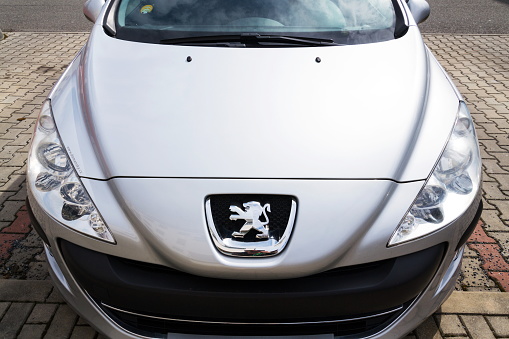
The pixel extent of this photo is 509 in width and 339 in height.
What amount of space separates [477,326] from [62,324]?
1880mm

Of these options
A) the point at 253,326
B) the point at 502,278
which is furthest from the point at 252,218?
the point at 502,278

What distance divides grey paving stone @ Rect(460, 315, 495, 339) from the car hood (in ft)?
2.95

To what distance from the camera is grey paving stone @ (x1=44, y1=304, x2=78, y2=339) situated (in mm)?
2335

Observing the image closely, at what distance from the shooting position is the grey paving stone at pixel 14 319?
7.69 feet

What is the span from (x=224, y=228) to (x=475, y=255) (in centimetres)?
175

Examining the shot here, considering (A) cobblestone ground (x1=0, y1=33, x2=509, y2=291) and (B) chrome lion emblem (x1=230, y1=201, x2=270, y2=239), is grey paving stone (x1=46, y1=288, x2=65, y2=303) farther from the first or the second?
(B) chrome lion emblem (x1=230, y1=201, x2=270, y2=239)

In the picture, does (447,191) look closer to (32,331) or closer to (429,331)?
(429,331)

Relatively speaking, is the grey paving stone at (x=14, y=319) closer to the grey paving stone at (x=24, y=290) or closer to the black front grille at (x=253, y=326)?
the grey paving stone at (x=24, y=290)

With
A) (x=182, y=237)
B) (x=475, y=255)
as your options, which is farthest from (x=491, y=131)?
(x=182, y=237)

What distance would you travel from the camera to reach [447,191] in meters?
1.93

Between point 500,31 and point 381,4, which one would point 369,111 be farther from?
point 500,31

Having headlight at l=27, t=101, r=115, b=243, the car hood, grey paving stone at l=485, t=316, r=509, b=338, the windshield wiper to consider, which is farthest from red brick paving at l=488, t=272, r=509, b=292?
headlight at l=27, t=101, r=115, b=243

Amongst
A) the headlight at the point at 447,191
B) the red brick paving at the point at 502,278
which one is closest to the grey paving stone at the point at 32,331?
the headlight at the point at 447,191

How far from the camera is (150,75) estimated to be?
7.67 ft
